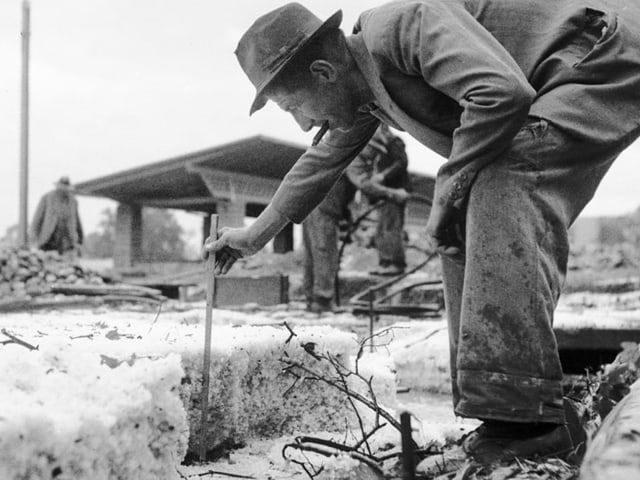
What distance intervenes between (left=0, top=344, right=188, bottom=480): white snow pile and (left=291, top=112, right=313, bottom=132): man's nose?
87cm

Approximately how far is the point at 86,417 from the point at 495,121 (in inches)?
42.5

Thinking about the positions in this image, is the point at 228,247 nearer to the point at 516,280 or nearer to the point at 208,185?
the point at 516,280

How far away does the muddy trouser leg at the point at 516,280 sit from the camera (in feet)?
5.48

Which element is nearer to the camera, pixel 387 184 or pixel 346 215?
pixel 346 215

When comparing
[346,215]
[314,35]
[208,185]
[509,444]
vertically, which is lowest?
[509,444]

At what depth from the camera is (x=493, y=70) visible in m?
1.64

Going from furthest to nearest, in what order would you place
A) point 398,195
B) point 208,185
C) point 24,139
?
point 208,185 → point 24,139 → point 398,195

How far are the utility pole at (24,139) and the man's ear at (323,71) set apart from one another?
16.1 meters

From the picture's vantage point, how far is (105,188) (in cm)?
1989

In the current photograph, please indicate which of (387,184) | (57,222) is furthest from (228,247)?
(57,222)

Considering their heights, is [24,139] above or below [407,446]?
above

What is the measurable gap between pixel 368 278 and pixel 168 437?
9520 mm

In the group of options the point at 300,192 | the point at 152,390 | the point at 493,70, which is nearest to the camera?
the point at 152,390

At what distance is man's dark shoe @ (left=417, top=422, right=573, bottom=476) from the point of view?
1.69 metres
